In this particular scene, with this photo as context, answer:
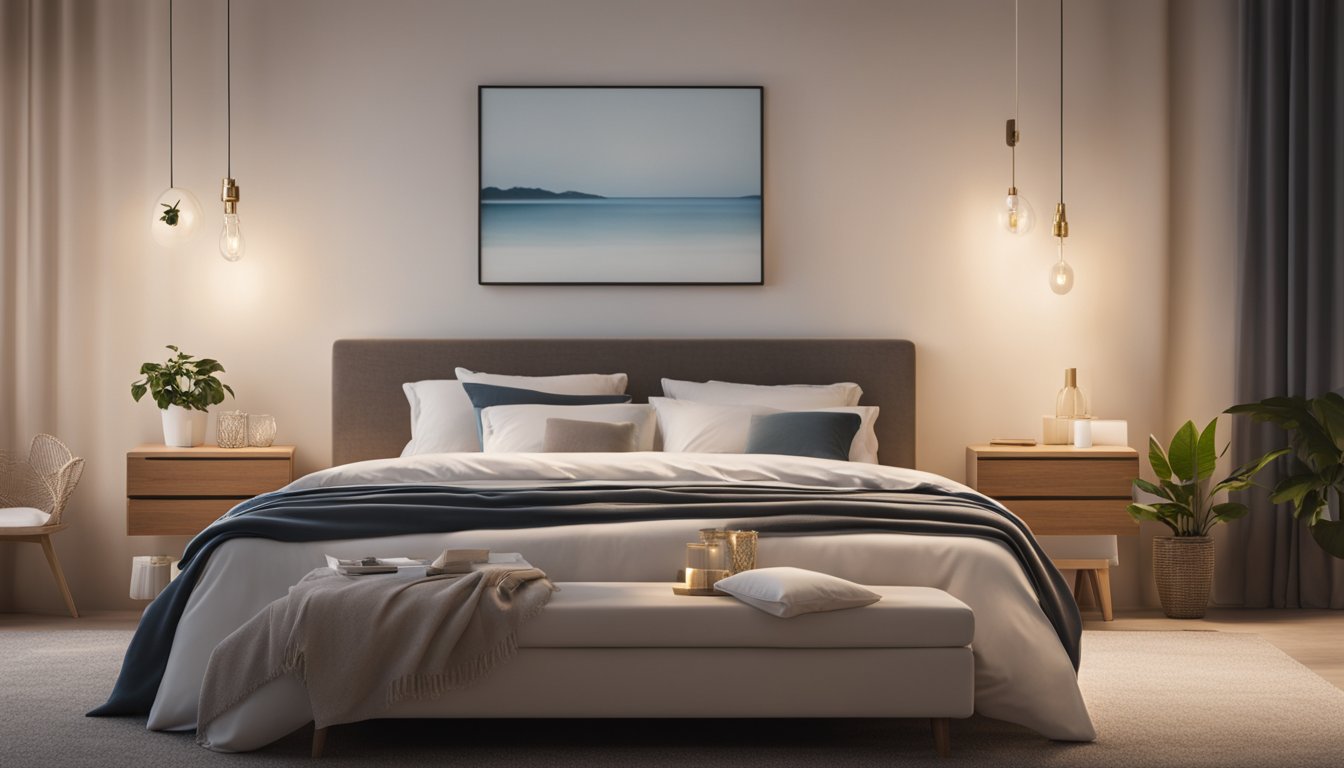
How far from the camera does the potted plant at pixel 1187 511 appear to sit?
17.2 ft

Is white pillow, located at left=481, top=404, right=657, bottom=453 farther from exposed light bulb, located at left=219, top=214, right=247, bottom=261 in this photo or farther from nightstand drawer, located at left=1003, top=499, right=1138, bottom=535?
nightstand drawer, located at left=1003, top=499, right=1138, bottom=535

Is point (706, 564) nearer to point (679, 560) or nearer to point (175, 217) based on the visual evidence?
point (679, 560)

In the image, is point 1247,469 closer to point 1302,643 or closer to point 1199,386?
point 1199,386

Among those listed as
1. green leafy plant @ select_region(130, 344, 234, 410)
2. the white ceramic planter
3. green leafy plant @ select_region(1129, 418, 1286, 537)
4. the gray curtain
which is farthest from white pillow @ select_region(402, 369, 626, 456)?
the gray curtain

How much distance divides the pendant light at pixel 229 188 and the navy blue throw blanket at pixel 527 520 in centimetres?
202

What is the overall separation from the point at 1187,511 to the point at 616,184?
8.98 ft

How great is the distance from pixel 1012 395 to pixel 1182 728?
7.68ft

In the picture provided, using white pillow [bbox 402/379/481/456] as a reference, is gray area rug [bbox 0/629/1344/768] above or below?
below

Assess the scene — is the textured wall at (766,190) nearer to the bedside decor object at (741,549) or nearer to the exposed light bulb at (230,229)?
the exposed light bulb at (230,229)

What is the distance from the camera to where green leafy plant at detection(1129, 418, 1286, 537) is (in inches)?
206

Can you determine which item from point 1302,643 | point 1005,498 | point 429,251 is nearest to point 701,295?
point 429,251

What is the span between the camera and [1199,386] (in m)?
5.57

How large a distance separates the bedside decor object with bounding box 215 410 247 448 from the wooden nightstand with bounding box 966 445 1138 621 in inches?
118

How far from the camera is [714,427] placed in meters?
4.91
